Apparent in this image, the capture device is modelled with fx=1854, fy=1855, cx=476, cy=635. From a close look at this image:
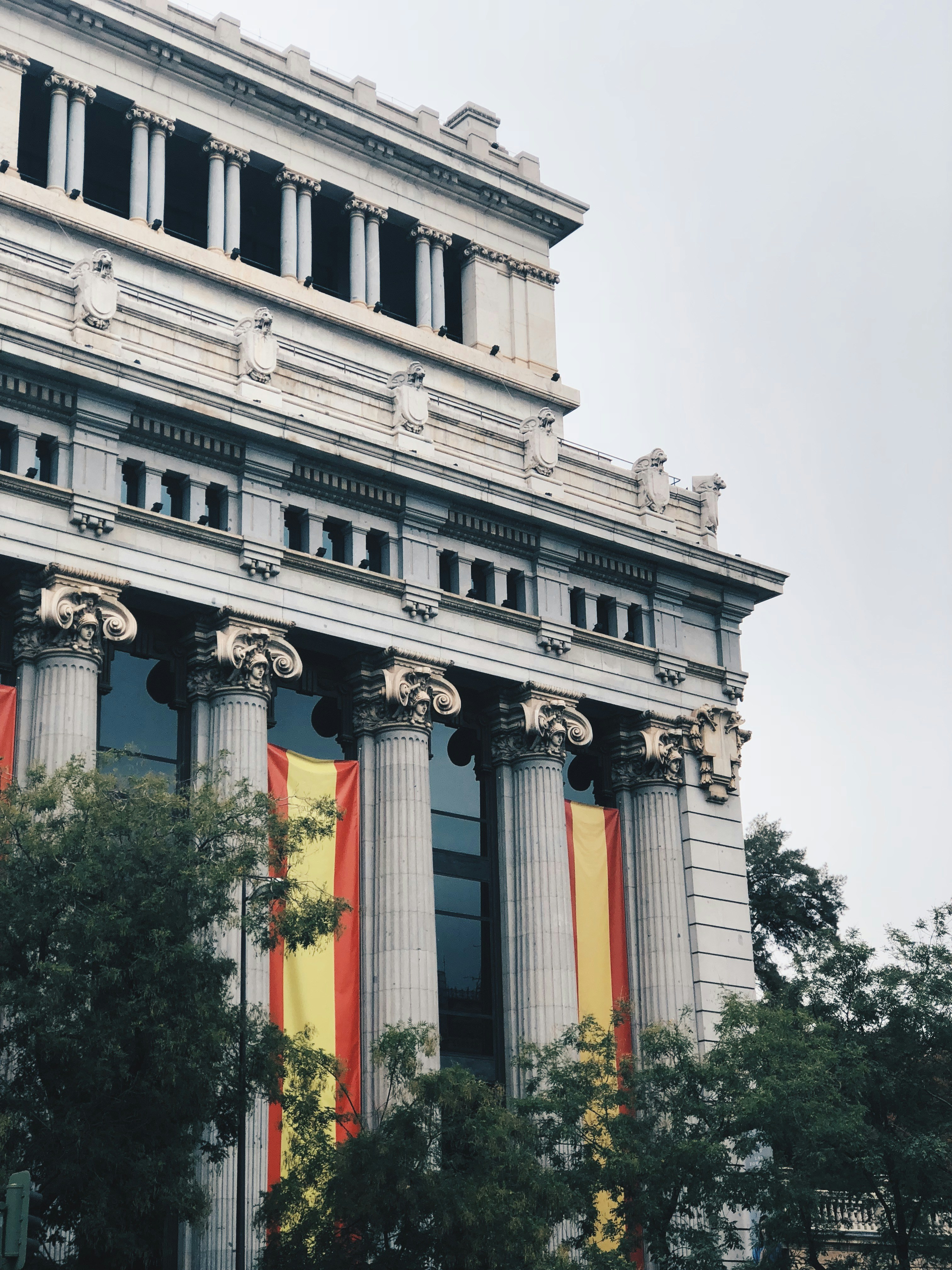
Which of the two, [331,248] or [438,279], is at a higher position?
[331,248]

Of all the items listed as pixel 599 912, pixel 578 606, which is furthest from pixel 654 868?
pixel 578 606

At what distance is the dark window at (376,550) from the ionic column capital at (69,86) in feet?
55.4

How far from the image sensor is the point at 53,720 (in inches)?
1671

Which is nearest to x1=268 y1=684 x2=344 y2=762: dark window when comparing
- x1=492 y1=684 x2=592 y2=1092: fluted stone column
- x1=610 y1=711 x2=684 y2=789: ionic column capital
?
x1=492 y1=684 x2=592 y2=1092: fluted stone column

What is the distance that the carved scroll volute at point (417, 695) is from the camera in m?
48.9

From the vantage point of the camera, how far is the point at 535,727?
169 feet

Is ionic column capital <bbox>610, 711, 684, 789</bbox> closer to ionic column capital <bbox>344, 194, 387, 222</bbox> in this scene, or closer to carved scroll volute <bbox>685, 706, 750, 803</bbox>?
carved scroll volute <bbox>685, 706, 750, 803</bbox>

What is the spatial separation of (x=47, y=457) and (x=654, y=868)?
20870mm

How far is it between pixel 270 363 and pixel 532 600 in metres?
10.3

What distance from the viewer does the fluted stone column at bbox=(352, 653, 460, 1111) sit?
152ft

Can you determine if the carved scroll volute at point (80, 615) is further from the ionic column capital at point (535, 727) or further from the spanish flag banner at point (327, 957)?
the ionic column capital at point (535, 727)

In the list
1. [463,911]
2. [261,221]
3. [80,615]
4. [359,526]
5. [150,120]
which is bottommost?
[463,911]

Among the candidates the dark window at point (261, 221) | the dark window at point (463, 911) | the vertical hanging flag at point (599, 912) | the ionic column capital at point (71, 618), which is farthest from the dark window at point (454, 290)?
the ionic column capital at point (71, 618)

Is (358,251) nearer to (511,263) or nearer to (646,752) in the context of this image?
(511,263)
